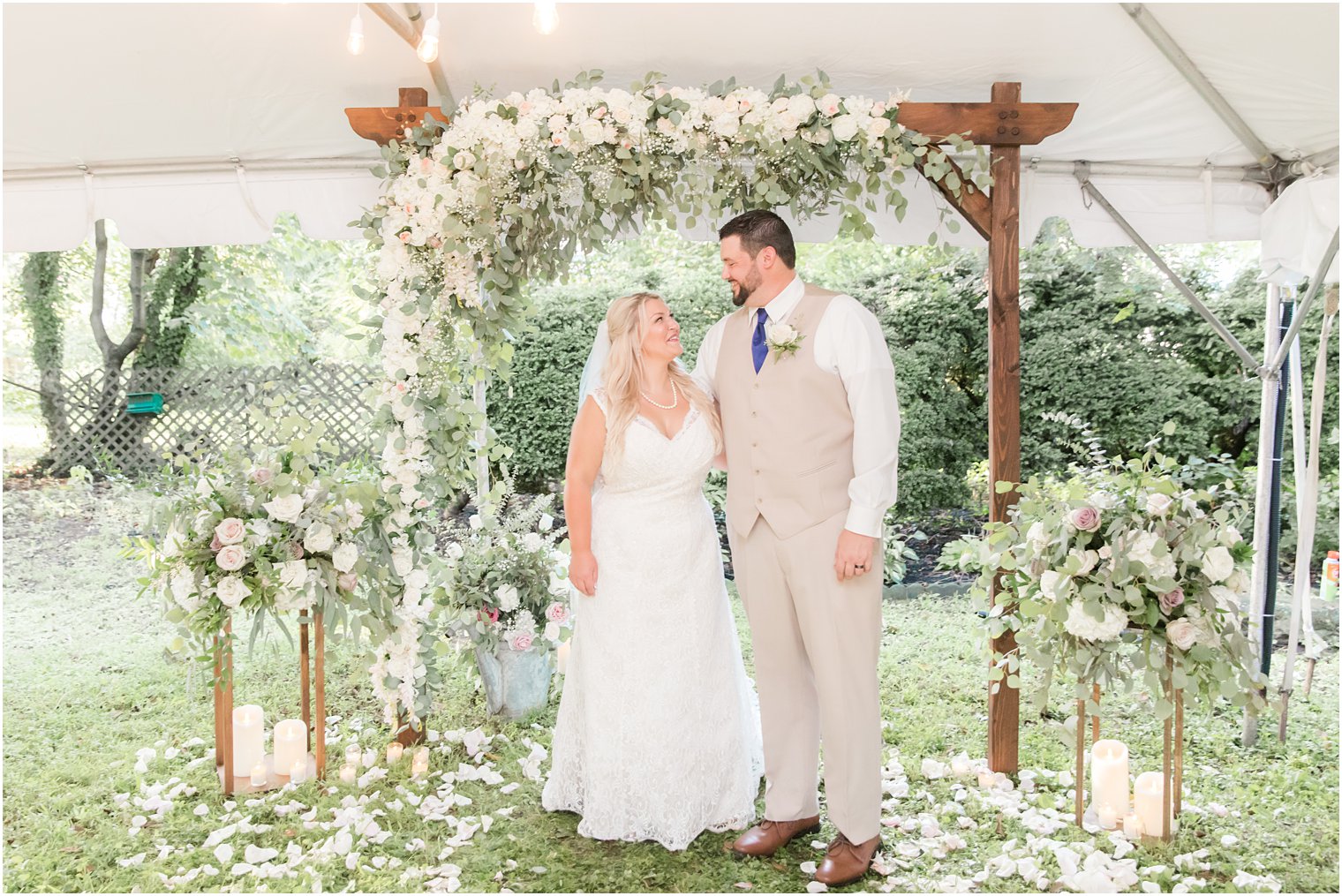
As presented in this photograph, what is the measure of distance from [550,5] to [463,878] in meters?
2.55

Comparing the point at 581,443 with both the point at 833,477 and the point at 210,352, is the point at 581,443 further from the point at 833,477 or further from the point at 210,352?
the point at 210,352

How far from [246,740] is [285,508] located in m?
1.00

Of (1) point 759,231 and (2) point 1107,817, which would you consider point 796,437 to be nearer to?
(1) point 759,231

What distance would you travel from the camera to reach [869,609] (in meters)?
2.91

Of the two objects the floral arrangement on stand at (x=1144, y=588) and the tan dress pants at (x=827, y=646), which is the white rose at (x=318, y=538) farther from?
the floral arrangement on stand at (x=1144, y=588)

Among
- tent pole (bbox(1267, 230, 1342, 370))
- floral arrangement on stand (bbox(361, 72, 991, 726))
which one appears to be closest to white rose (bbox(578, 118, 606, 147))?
floral arrangement on stand (bbox(361, 72, 991, 726))

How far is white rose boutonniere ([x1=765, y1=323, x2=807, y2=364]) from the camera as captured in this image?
287cm

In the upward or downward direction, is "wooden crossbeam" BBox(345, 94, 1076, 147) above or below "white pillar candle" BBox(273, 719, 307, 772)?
above

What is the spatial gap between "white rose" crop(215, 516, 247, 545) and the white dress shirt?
188cm

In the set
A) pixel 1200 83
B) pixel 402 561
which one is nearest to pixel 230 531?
pixel 402 561

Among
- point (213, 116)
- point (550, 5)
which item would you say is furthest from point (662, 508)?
point (213, 116)

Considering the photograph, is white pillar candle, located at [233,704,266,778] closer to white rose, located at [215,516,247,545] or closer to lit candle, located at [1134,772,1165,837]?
white rose, located at [215,516,247,545]

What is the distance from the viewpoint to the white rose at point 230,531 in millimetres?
3156

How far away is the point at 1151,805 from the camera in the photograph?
3123 millimetres
